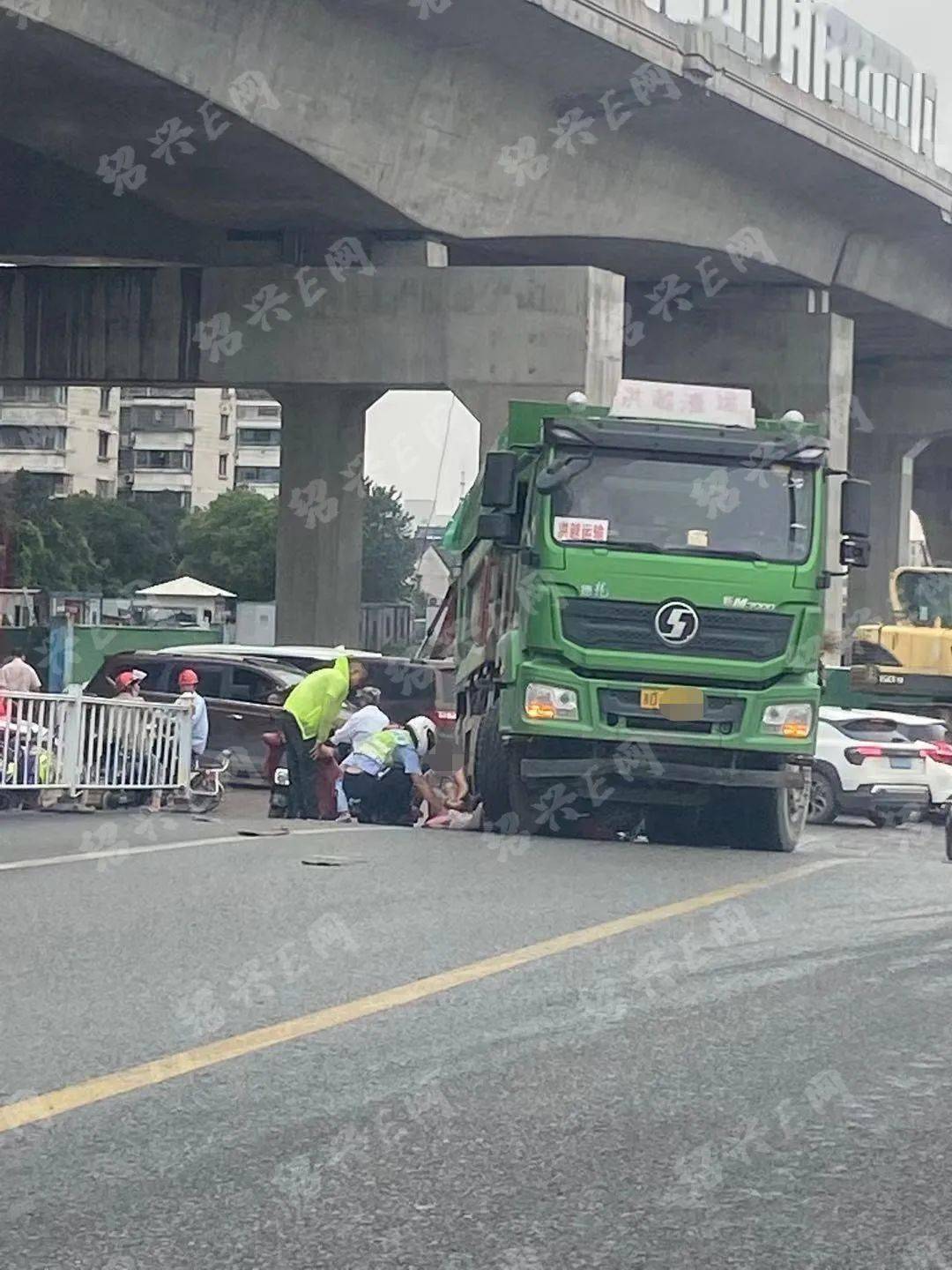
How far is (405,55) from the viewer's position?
29.3m

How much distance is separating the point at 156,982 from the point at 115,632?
114 ft

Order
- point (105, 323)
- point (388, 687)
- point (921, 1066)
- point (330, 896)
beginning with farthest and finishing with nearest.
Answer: point (105, 323), point (388, 687), point (330, 896), point (921, 1066)

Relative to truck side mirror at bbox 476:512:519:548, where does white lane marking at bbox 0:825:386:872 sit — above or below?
below

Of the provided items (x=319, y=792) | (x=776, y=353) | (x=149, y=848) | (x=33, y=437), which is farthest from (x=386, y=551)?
(x=149, y=848)

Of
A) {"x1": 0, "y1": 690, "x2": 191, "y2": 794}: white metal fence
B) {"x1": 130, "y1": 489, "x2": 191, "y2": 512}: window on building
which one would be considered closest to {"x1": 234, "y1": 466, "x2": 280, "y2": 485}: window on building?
{"x1": 130, "y1": 489, "x2": 191, "y2": 512}: window on building

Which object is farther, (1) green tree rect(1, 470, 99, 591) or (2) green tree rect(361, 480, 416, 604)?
(2) green tree rect(361, 480, 416, 604)

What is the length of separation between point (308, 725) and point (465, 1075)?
45.5 ft

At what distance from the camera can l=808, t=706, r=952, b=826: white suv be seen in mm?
26172

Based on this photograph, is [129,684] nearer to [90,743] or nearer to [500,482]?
[90,743]

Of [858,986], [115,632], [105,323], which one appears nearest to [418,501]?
[115,632]

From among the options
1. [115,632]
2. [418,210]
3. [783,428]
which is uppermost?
[418,210]

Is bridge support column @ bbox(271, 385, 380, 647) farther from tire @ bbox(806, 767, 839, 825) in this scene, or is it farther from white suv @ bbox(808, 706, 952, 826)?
tire @ bbox(806, 767, 839, 825)

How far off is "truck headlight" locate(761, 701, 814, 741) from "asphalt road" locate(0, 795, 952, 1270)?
3679mm

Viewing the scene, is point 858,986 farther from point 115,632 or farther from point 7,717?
point 115,632
